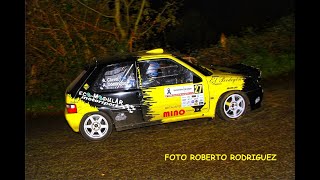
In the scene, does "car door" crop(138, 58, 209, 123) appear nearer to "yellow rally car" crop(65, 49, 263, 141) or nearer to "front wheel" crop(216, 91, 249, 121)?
"yellow rally car" crop(65, 49, 263, 141)

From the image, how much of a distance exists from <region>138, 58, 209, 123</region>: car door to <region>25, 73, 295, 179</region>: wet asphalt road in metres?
0.40

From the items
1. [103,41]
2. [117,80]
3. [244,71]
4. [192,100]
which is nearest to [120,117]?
[117,80]

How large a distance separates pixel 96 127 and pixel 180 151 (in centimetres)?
180

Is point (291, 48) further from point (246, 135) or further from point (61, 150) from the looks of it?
point (61, 150)

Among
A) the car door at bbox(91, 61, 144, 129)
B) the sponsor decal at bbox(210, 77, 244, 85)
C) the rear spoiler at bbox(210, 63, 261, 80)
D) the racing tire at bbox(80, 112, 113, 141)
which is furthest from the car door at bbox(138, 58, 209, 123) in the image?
the rear spoiler at bbox(210, 63, 261, 80)

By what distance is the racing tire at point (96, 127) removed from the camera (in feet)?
24.5

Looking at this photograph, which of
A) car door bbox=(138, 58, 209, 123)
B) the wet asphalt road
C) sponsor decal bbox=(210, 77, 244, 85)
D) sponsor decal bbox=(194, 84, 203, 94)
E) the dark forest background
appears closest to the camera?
the wet asphalt road

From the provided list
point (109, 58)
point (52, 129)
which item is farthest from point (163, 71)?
point (52, 129)

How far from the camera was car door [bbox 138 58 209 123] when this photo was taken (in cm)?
737

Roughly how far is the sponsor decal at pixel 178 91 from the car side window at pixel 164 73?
0.12m

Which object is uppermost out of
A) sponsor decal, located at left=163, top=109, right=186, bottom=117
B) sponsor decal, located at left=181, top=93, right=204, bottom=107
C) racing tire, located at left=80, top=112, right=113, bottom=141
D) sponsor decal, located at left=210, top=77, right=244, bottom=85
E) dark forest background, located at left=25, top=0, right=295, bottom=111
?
dark forest background, located at left=25, top=0, right=295, bottom=111

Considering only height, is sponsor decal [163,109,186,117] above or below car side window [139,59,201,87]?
below

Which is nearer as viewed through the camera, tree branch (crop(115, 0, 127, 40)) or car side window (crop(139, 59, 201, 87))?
car side window (crop(139, 59, 201, 87))

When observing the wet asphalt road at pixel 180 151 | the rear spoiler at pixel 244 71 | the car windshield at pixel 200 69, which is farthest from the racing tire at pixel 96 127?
the rear spoiler at pixel 244 71
